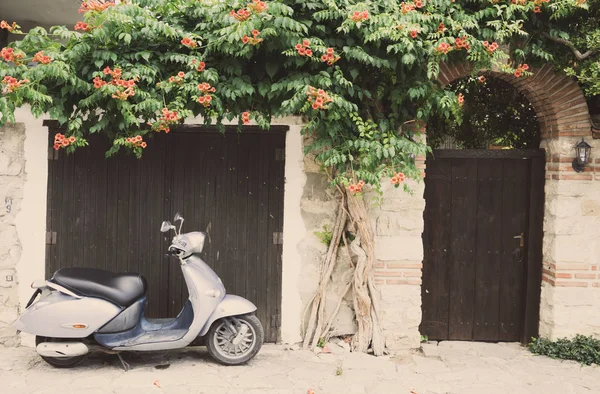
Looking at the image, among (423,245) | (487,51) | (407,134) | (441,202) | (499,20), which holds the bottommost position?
(423,245)

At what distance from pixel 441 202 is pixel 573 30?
6.61ft

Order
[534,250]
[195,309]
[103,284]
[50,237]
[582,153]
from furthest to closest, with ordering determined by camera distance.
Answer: [534,250], [50,237], [582,153], [195,309], [103,284]

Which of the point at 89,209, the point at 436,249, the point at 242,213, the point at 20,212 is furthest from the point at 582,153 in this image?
the point at 20,212

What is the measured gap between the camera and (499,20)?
4.83 m

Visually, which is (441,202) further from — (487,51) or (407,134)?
(487,51)

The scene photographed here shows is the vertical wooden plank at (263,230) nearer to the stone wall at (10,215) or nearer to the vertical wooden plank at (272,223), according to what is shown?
the vertical wooden plank at (272,223)

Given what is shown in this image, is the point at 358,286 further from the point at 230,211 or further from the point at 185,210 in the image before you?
the point at 185,210

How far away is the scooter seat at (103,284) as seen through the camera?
4.51 metres

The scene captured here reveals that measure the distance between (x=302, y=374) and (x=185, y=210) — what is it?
1.91 metres

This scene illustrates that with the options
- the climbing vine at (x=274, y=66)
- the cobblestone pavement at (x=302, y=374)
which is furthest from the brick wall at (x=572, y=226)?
the climbing vine at (x=274, y=66)

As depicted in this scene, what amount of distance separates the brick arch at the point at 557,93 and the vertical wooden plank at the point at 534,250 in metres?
0.45

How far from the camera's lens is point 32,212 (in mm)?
5242

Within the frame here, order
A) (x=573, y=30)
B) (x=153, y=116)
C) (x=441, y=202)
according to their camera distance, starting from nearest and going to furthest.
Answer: (x=153, y=116) < (x=573, y=30) < (x=441, y=202)

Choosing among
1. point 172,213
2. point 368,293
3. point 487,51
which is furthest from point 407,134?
point 172,213
